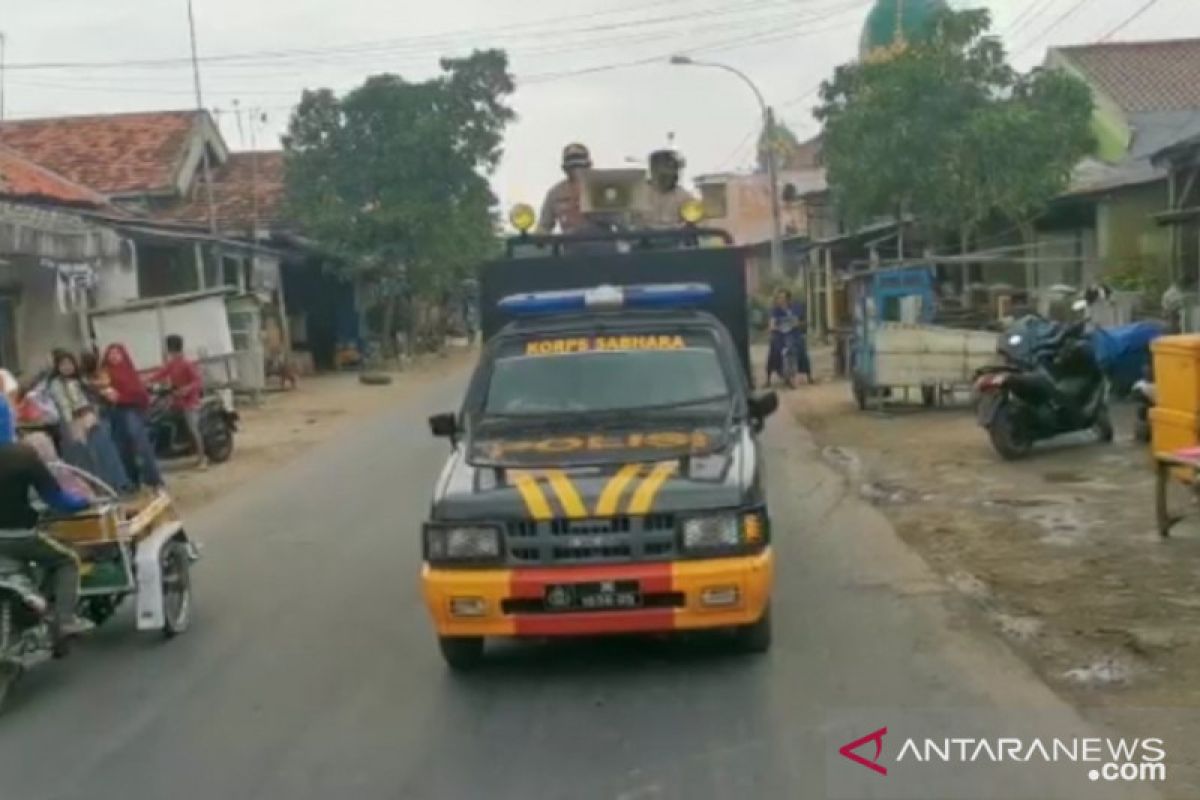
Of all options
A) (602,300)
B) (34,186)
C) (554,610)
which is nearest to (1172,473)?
(602,300)

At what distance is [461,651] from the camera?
8.45m

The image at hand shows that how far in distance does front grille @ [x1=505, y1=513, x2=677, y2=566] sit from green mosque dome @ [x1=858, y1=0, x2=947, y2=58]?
3383 centimetres

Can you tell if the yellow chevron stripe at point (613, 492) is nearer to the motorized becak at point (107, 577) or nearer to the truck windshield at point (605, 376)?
the truck windshield at point (605, 376)

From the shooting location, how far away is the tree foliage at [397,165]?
43.0 m

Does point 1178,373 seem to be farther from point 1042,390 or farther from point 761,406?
point 761,406

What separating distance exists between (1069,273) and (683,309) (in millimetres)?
24403

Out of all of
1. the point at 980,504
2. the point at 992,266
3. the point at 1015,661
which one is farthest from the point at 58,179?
the point at 1015,661

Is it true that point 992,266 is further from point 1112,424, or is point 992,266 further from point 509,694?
point 509,694

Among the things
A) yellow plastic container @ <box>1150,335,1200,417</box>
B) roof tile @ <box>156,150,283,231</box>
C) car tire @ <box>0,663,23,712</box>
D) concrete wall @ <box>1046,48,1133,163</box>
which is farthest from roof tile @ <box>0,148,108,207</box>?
concrete wall @ <box>1046,48,1133,163</box>

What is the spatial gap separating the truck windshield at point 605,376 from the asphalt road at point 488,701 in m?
1.39

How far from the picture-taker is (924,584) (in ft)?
34.6

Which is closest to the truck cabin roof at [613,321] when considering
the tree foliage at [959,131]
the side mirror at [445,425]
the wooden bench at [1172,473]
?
the side mirror at [445,425]

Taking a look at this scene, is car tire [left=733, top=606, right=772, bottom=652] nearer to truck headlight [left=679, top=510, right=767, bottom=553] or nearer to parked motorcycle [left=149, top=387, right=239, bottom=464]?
truck headlight [left=679, top=510, right=767, bottom=553]

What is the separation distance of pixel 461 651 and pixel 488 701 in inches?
21.9
